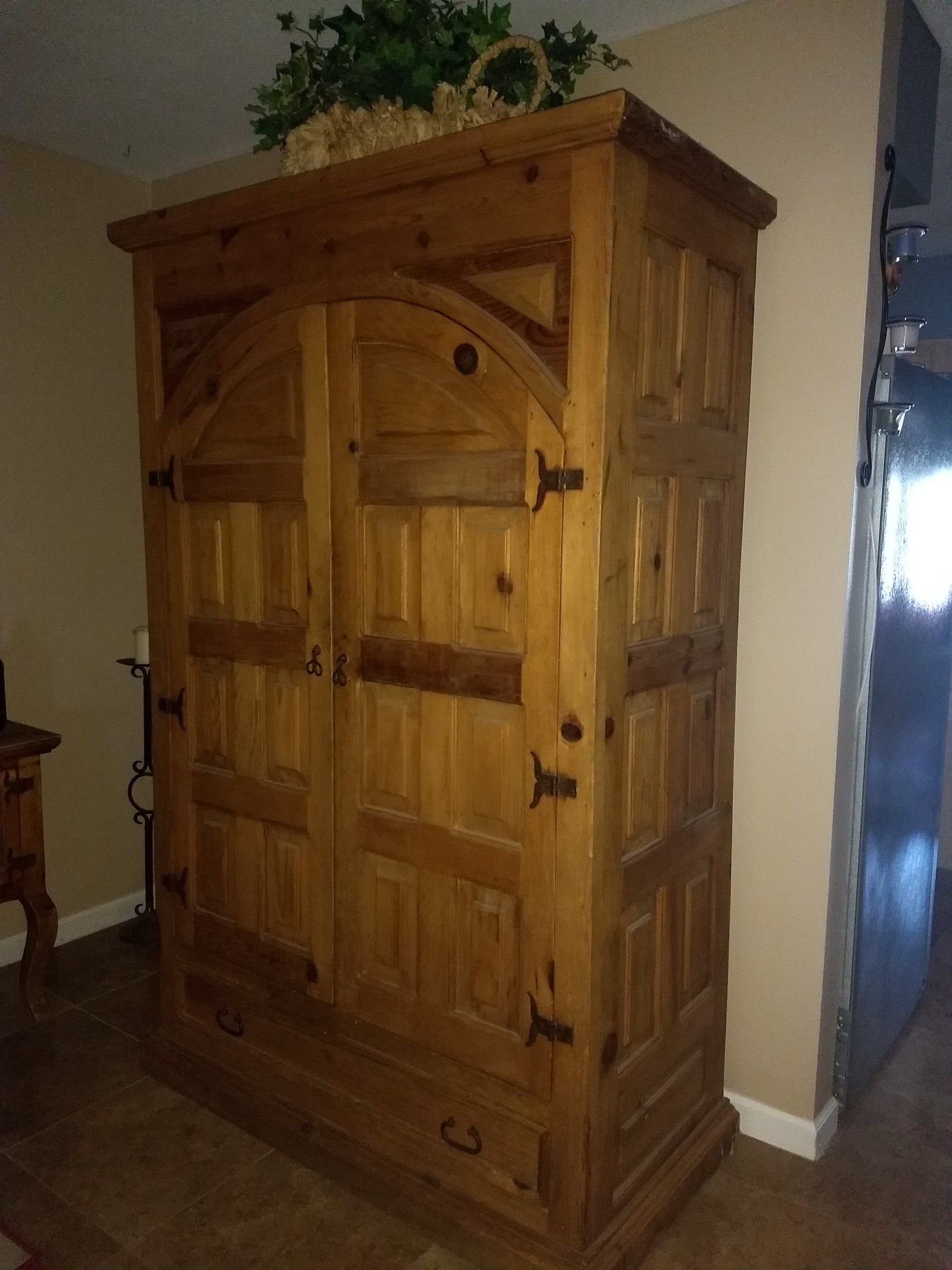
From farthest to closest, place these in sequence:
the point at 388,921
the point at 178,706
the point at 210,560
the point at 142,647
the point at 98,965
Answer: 1. the point at 98,965
2. the point at 142,647
3. the point at 178,706
4. the point at 210,560
5. the point at 388,921

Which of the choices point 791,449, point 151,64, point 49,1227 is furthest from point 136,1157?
point 151,64

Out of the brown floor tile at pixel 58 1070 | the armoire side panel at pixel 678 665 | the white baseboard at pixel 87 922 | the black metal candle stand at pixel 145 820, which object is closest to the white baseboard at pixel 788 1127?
the armoire side panel at pixel 678 665

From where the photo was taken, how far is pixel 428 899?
1926 millimetres

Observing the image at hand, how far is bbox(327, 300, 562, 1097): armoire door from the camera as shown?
1.73 m

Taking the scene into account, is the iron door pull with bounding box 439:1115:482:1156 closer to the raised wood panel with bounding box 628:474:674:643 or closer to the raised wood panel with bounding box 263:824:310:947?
the raised wood panel with bounding box 263:824:310:947

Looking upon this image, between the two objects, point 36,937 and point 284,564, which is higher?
point 284,564

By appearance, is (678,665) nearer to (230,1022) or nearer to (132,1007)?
(230,1022)

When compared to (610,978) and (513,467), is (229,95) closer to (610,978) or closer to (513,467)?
(513,467)

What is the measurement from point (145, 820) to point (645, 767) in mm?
2164

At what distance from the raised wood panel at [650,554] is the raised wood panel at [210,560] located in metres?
0.98

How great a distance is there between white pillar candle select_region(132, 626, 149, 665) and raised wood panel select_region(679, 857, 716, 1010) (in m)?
1.83

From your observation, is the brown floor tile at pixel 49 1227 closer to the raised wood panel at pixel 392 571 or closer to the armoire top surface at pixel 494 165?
the raised wood panel at pixel 392 571

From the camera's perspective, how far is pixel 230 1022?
2322 millimetres

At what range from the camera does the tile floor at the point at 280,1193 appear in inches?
75.4
